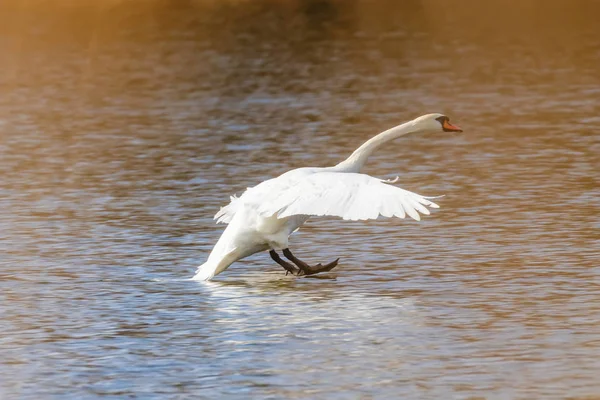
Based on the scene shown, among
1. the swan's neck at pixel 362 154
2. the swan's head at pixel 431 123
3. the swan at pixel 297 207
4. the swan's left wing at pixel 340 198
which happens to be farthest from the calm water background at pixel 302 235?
the swan's head at pixel 431 123

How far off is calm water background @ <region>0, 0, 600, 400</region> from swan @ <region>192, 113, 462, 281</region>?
9.3 inches

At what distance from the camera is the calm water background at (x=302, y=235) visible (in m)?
10.0

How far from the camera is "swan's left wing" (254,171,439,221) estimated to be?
11.8 meters

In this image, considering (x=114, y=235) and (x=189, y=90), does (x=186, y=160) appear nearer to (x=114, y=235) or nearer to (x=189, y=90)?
(x=114, y=235)

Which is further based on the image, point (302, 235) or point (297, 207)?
point (302, 235)

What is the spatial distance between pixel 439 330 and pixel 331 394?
177cm

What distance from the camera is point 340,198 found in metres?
12.2

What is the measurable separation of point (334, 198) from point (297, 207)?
0.28 m

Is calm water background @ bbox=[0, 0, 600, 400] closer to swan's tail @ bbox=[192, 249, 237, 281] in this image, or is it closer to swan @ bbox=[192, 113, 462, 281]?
swan's tail @ bbox=[192, 249, 237, 281]

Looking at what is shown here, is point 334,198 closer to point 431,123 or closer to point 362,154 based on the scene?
point 362,154

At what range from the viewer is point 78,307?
39.8ft

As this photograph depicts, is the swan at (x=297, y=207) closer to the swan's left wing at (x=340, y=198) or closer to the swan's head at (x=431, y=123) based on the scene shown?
the swan's left wing at (x=340, y=198)

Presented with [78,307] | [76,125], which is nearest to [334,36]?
[76,125]

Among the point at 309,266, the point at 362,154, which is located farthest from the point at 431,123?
the point at 309,266
